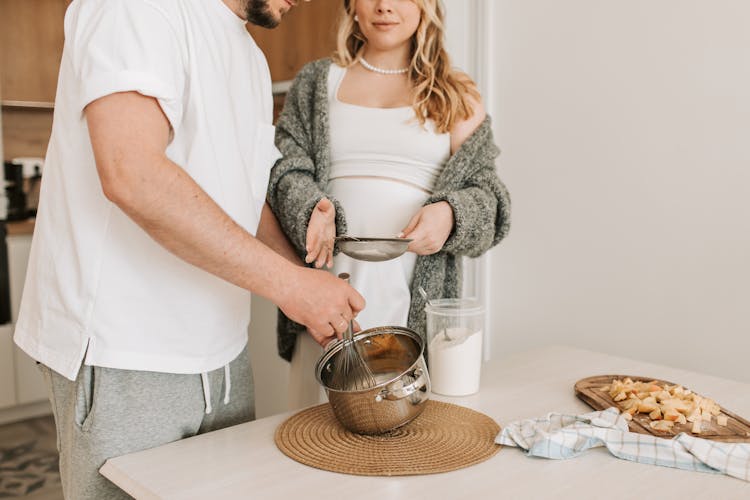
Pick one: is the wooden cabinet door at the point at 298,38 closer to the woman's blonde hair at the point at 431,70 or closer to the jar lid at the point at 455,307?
the woman's blonde hair at the point at 431,70

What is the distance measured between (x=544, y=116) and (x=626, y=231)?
1.39ft

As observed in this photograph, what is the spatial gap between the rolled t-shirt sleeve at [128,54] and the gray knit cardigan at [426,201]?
0.44m

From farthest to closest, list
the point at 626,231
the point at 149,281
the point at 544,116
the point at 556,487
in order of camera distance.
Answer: the point at 544,116, the point at 626,231, the point at 149,281, the point at 556,487

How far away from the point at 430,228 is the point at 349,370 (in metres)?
0.35

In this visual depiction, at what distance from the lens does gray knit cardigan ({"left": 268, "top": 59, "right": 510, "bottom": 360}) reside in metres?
1.28

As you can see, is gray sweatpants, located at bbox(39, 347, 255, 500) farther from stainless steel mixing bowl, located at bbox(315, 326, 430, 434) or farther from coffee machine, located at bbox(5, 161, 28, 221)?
coffee machine, located at bbox(5, 161, 28, 221)

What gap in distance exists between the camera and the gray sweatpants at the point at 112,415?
2.98 feet

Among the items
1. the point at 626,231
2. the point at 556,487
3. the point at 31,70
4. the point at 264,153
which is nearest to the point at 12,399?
the point at 31,70

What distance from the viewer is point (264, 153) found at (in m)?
1.15

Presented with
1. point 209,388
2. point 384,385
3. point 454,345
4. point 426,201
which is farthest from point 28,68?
point 384,385

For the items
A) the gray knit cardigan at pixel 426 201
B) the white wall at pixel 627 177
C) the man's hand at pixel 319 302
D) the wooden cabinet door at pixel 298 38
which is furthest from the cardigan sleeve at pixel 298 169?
the wooden cabinet door at pixel 298 38

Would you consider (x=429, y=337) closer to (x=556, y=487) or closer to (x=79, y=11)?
(x=556, y=487)

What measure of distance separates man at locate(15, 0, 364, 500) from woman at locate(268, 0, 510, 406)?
1.20ft

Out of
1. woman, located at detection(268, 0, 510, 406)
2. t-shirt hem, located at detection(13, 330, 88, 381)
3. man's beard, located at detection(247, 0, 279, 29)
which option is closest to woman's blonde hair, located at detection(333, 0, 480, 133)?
woman, located at detection(268, 0, 510, 406)
